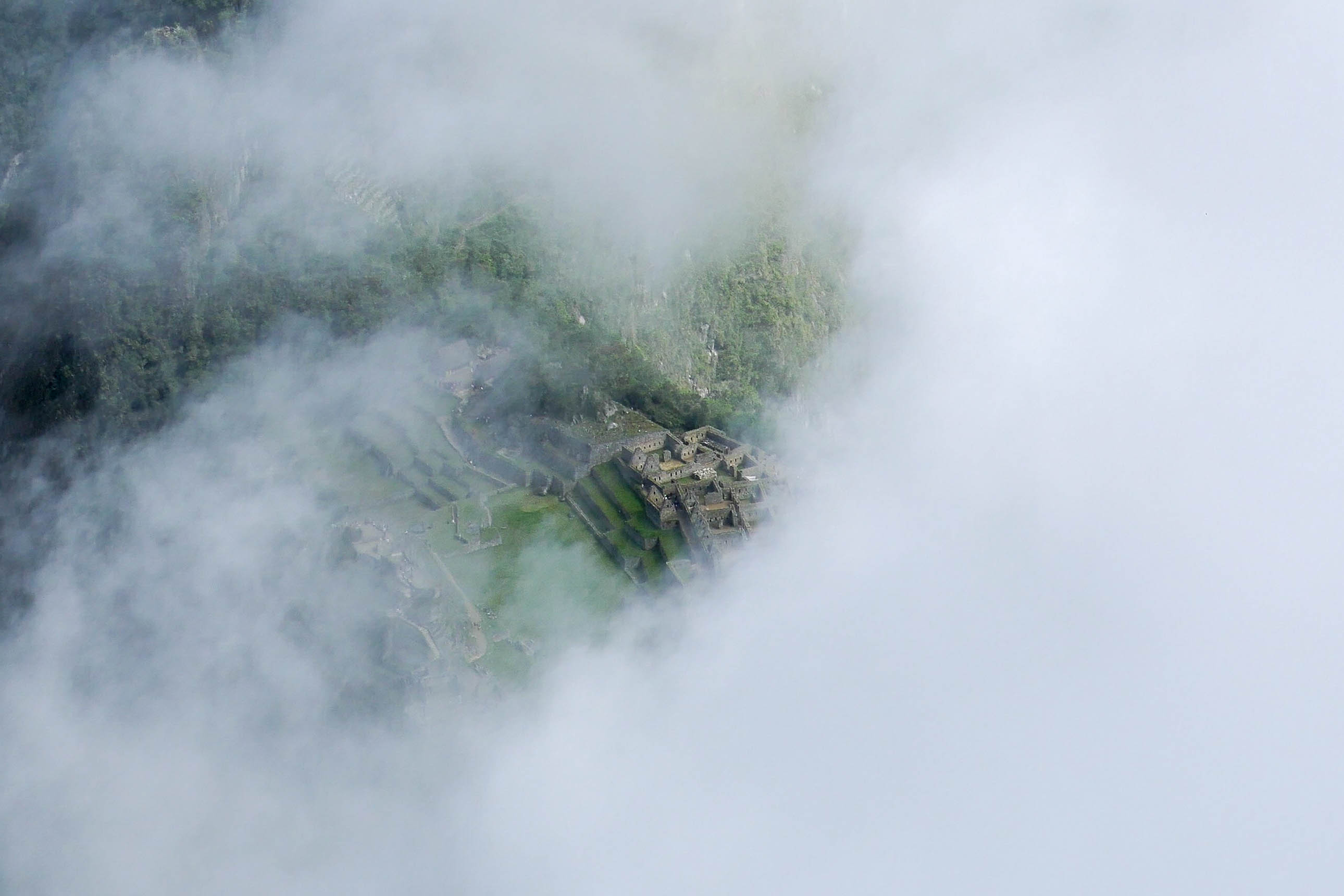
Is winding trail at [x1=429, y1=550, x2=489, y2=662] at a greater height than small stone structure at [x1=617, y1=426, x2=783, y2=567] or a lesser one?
lesser

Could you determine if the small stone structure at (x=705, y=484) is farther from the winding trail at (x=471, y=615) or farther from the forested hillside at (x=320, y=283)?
the winding trail at (x=471, y=615)

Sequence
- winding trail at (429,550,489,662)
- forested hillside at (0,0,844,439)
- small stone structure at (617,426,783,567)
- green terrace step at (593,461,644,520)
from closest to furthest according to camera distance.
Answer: winding trail at (429,550,489,662) → small stone structure at (617,426,783,567) → green terrace step at (593,461,644,520) → forested hillside at (0,0,844,439)

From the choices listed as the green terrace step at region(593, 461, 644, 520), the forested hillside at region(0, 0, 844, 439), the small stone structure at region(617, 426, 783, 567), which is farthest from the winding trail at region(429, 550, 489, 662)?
the forested hillside at region(0, 0, 844, 439)

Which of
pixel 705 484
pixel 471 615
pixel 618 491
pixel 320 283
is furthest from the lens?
pixel 320 283

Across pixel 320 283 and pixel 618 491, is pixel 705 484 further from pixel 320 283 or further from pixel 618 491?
pixel 320 283

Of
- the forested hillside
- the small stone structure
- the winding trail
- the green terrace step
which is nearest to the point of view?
the winding trail

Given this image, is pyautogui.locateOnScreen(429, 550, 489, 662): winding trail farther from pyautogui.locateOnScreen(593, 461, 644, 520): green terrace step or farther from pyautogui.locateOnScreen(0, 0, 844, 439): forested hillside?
pyautogui.locateOnScreen(0, 0, 844, 439): forested hillside

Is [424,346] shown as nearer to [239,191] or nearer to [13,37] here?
[239,191]

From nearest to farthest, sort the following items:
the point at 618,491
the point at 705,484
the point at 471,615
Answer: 1. the point at 471,615
2. the point at 705,484
3. the point at 618,491

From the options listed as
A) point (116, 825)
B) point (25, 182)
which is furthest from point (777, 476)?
point (25, 182)

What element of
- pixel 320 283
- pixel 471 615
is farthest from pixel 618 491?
pixel 320 283

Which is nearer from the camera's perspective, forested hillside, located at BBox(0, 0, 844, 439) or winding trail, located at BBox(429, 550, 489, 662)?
winding trail, located at BBox(429, 550, 489, 662)
